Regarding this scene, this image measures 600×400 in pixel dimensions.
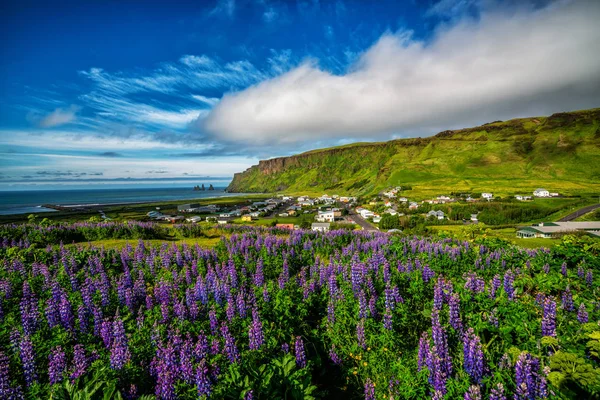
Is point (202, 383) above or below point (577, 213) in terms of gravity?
above

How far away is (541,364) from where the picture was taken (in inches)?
194

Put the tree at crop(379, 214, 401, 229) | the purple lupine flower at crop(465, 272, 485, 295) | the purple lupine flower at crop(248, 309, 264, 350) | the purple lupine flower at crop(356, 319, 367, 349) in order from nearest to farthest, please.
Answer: the purple lupine flower at crop(248, 309, 264, 350), the purple lupine flower at crop(356, 319, 367, 349), the purple lupine flower at crop(465, 272, 485, 295), the tree at crop(379, 214, 401, 229)

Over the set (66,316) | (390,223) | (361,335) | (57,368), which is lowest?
(390,223)

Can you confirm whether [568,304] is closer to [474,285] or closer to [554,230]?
[474,285]

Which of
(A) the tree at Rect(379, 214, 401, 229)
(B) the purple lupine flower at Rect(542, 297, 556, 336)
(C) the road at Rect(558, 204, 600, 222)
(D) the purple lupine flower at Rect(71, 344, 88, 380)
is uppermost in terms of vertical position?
(D) the purple lupine flower at Rect(71, 344, 88, 380)

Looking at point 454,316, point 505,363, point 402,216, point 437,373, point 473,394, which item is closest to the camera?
point 473,394

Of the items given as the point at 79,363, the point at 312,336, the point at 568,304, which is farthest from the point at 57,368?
the point at 568,304

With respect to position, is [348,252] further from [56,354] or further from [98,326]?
[56,354]

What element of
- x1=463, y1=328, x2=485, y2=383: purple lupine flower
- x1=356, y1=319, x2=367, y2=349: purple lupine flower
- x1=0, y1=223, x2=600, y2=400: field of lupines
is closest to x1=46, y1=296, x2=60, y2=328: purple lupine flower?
x1=0, y1=223, x2=600, y2=400: field of lupines

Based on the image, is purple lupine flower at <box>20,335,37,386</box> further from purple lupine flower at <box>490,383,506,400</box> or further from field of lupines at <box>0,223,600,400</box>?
purple lupine flower at <box>490,383,506,400</box>

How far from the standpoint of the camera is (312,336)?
305 inches

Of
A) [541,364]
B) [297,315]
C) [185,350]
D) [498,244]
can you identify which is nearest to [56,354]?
[185,350]

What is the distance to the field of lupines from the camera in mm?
4730

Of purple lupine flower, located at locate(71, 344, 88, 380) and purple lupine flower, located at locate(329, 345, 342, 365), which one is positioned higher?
purple lupine flower, located at locate(71, 344, 88, 380)
